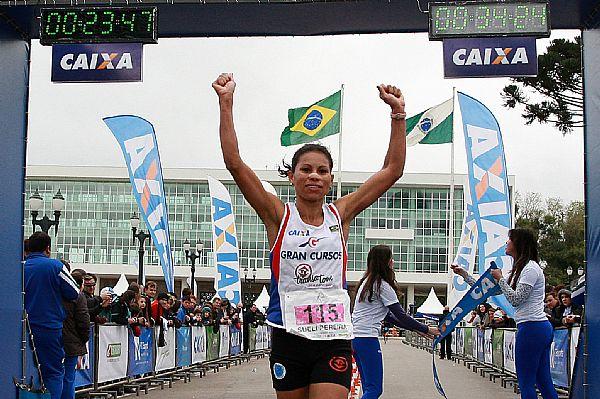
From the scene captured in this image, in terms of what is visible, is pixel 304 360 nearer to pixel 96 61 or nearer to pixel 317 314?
pixel 317 314

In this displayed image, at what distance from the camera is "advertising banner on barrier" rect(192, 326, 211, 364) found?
19578 mm

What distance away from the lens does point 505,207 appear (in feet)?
53.6

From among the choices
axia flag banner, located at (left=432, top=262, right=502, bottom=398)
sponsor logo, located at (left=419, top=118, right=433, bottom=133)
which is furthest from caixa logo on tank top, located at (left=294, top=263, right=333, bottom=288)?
sponsor logo, located at (left=419, top=118, right=433, bottom=133)

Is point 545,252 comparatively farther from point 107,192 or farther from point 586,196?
point 586,196

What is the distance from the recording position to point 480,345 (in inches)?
928

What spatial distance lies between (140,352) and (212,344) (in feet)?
23.6

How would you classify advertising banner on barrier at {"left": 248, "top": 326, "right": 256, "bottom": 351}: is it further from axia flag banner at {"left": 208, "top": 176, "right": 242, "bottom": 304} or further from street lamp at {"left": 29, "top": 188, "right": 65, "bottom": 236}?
street lamp at {"left": 29, "top": 188, "right": 65, "bottom": 236}

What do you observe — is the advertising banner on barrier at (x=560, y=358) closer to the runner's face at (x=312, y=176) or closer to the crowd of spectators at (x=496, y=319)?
the crowd of spectators at (x=496, y=319)

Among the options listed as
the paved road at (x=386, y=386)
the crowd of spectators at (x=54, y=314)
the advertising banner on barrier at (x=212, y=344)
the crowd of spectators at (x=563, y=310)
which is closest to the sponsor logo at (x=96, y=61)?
the crowd of spectators at (x=54, y=314)

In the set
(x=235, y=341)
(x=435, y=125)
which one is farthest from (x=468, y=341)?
(x=435, y=125)

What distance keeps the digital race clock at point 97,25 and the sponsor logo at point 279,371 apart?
17.7ft

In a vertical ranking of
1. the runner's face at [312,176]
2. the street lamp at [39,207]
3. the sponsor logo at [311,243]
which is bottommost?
the sponsor logo at [311,243]

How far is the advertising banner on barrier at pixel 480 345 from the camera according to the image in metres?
22.8

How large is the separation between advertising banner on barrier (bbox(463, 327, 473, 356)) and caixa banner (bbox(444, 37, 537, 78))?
1853cm
